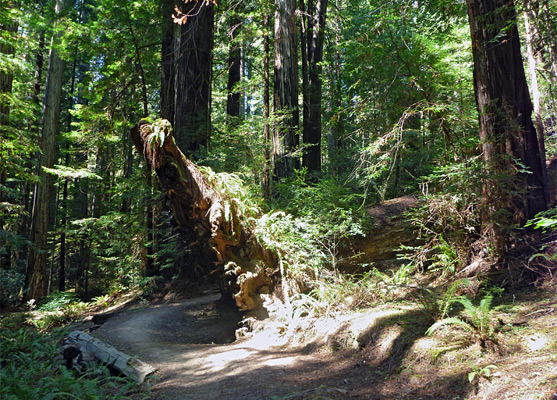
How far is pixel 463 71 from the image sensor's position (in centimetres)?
1192

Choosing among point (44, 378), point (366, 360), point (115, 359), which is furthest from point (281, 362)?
point (44, 378)

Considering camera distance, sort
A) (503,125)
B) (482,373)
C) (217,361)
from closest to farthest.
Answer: (482,373)
(217,361)
(503,125)

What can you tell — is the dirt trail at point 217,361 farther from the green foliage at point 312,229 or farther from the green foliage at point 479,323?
the green foliage at point 312,229

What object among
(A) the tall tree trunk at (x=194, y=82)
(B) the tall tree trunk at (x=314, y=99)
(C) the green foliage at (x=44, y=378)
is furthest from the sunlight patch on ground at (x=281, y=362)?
(B) the tall tree trunk at (x=314, y=99)

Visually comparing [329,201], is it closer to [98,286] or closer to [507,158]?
[507,158]

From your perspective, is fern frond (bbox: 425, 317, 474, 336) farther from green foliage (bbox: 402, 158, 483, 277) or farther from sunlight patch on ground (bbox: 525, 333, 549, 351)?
green foliage (bbox: 402, 158, 483, 277)

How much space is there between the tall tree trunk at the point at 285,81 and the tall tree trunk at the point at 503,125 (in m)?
5.43

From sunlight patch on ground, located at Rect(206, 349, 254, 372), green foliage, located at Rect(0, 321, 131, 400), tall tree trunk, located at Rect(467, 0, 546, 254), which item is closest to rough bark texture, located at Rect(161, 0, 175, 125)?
green foliage, located at Rect(0, 321, 131, 400)

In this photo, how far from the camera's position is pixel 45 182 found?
588 inches

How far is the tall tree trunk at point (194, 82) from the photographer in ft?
37.4

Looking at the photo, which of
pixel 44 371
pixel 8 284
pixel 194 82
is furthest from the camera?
pixel 194 82

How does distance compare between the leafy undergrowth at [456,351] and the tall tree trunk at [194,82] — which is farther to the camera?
Answer: the tall tree trunk at [194,82]

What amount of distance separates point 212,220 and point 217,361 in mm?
2903

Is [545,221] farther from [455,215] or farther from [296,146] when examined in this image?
[296,146]
